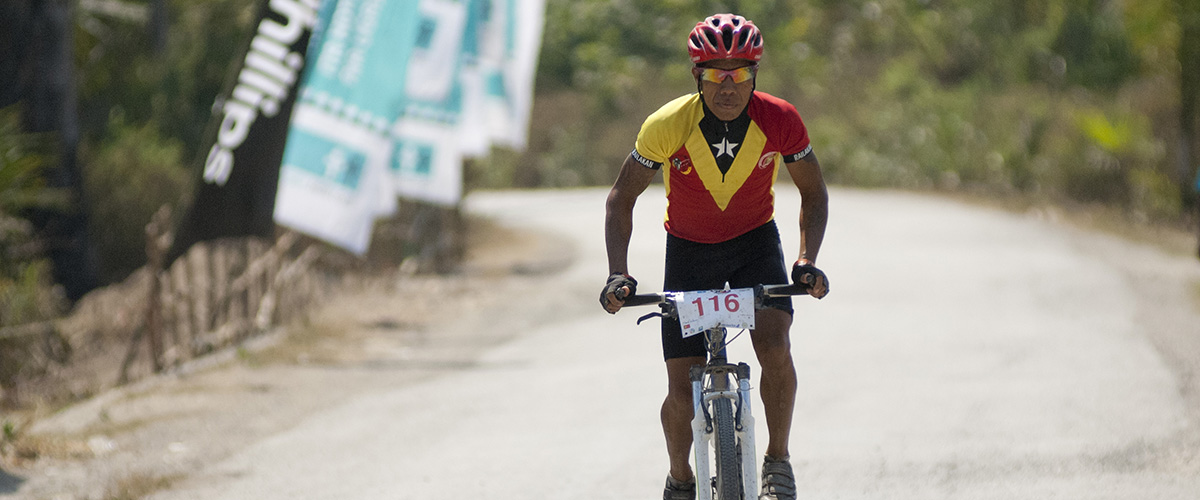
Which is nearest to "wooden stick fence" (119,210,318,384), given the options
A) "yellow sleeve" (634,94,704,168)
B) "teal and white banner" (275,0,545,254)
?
"teal and white banner" (275,0,545,254)

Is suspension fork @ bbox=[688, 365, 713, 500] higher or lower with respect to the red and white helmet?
lower

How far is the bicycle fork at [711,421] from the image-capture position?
4473mm

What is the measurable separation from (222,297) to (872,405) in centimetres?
579

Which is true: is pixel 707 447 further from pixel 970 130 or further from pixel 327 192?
pixel 970 130

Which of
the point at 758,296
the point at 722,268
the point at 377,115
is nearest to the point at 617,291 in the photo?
the point at 758,296

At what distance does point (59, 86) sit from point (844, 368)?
9.18 m

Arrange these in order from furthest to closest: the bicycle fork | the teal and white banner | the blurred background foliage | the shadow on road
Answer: the blurred background foliage → the teal and white banner → the shadow on road → the bicycle fork

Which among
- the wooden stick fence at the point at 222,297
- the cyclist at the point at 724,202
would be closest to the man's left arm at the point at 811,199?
the cyclist at the point at 724,202

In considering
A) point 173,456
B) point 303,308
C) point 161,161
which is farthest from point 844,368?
point 161,161

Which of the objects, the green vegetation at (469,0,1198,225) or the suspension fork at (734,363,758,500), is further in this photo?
the green vegetation at (469,0,1198,225)

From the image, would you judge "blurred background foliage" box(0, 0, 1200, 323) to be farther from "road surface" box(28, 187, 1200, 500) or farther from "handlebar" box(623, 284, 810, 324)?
"handlebar" box(623, 284, 810, 324)

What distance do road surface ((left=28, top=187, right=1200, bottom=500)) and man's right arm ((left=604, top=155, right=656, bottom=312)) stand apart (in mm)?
1729

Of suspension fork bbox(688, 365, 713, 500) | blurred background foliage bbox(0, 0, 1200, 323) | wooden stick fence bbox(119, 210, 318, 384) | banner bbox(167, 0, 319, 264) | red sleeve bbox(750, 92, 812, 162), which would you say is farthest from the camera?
blurred background foliage bbox(0, 0, 1200, 323)

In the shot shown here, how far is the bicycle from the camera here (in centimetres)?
445
